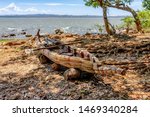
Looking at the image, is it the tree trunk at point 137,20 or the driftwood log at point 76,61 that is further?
the tree trunk at point 137,20

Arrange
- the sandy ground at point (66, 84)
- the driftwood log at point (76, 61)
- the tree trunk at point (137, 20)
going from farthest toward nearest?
1. the tree trunk at point (137, 20)
2. the sandy ground at point (66, 84)
3. the driftwood log at point (76, 61)

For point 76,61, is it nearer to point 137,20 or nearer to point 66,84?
point 66,84

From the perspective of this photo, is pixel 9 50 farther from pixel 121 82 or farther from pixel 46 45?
pixel 121 82

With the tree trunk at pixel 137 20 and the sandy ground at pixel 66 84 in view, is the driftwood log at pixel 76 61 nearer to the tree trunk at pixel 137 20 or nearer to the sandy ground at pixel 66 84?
the sandy ground at pixel 66 84

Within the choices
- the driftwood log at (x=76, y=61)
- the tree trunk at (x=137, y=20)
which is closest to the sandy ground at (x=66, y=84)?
the driftwood log at (x=76, y=61)

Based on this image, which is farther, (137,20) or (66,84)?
(137,20)

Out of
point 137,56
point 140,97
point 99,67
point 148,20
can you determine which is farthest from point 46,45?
point 148,20

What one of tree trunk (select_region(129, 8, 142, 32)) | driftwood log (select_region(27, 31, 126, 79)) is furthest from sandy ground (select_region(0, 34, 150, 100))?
tree trunk (select_region(129, 8, 142, 32))

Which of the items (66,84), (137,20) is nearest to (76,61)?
(66,84)

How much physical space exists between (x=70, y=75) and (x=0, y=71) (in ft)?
15.0

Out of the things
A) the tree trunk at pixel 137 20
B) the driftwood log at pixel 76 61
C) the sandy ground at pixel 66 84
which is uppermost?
the tree trunk at pixel 137 20

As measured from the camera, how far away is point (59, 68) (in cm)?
1418

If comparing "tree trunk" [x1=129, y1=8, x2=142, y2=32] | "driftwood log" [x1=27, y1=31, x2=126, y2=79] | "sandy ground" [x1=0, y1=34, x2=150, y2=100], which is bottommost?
"sandy ground" [x1=0, y1=34, x2=150, y2=100]

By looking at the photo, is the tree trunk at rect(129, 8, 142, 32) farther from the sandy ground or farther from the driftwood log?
the driftwood log
